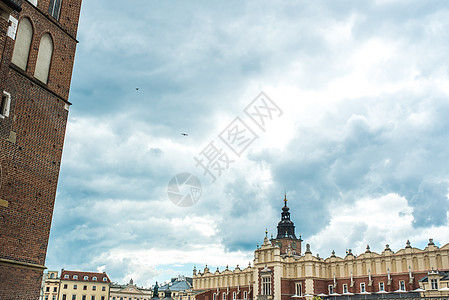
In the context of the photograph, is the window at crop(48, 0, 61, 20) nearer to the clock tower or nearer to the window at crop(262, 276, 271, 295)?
the window at crop(262, 276, 271, 295)

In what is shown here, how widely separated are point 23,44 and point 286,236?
2692 inches

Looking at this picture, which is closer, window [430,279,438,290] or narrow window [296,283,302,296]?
window [430,279,438,290]

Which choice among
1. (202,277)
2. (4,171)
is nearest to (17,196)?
(4,171)

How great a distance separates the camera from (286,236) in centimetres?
8031

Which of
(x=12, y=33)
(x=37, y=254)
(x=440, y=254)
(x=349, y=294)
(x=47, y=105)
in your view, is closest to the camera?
(x=12, y=33)

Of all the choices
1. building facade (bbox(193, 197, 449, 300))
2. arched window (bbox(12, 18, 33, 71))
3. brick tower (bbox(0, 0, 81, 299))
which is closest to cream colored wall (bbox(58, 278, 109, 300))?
building facade (bbox(193, 197, 449, 300))

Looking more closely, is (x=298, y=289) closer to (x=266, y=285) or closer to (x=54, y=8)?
(x=266, y=285)

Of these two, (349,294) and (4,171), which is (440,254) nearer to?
(349,294)

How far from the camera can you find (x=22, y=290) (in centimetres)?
1723

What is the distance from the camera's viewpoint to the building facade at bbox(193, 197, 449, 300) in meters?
48.9

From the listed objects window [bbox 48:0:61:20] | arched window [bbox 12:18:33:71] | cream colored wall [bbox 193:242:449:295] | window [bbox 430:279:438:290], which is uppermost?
window [bbox 48:0:61:20]

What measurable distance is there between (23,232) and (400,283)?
47665 mm

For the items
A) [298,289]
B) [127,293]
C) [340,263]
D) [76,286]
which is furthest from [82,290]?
[340,263]

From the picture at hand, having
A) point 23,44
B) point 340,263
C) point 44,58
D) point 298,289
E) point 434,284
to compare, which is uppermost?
point 44,58
